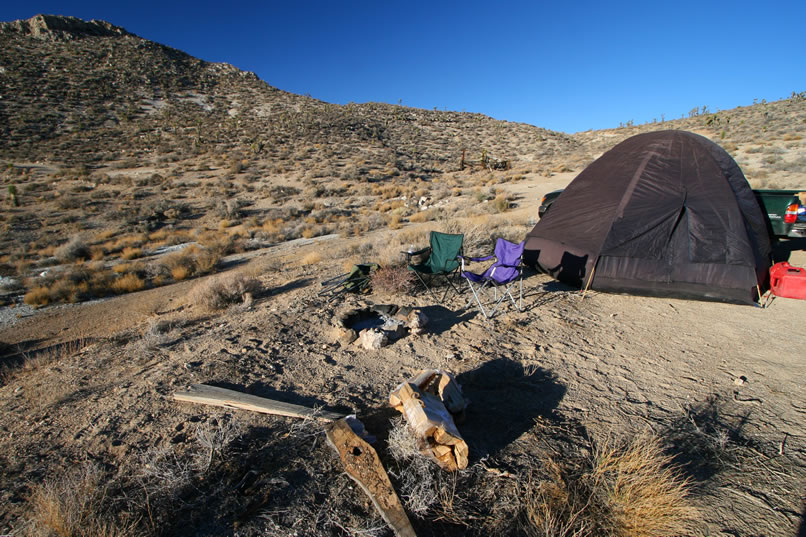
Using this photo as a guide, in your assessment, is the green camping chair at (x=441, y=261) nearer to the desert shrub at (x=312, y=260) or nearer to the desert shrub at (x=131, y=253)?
the desert shrub at (x=312, y=260)

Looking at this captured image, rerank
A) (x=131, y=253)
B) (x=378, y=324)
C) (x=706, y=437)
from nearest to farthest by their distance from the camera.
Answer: (x=706, y=437), (x=378, y=324), (x=131, y=253)

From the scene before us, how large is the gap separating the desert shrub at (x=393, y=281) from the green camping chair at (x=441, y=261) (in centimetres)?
18

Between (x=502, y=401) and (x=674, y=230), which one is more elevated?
(x=674, y=230)

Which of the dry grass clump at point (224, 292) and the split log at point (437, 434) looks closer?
the split log at point (437, 434)

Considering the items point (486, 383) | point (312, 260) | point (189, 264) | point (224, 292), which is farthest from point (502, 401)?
point (189, 264)

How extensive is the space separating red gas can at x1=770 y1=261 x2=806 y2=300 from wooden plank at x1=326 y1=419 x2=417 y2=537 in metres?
6.79

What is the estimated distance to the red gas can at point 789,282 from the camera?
5.20 meters

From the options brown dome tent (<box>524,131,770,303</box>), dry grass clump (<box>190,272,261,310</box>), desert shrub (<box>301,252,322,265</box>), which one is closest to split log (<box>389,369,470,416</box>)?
brown dome tent (<box>524,131,770,303</box>)

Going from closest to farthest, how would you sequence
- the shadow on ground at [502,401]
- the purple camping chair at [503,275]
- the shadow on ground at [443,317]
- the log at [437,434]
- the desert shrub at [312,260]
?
the log at [437,434] → the shadow on ground at [502,401] → the shadow on ground at [443,317] → the purple camping chair at [503,275] → the desert shrub at [312,260]

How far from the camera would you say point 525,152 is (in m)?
34.9

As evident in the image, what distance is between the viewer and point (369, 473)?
7.55ft

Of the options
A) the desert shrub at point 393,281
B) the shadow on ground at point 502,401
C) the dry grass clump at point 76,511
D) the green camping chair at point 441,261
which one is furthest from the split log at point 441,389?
the desert shrub at point 393,281

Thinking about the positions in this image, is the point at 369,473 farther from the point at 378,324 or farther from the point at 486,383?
the point at 378,324

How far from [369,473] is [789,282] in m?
6.89
